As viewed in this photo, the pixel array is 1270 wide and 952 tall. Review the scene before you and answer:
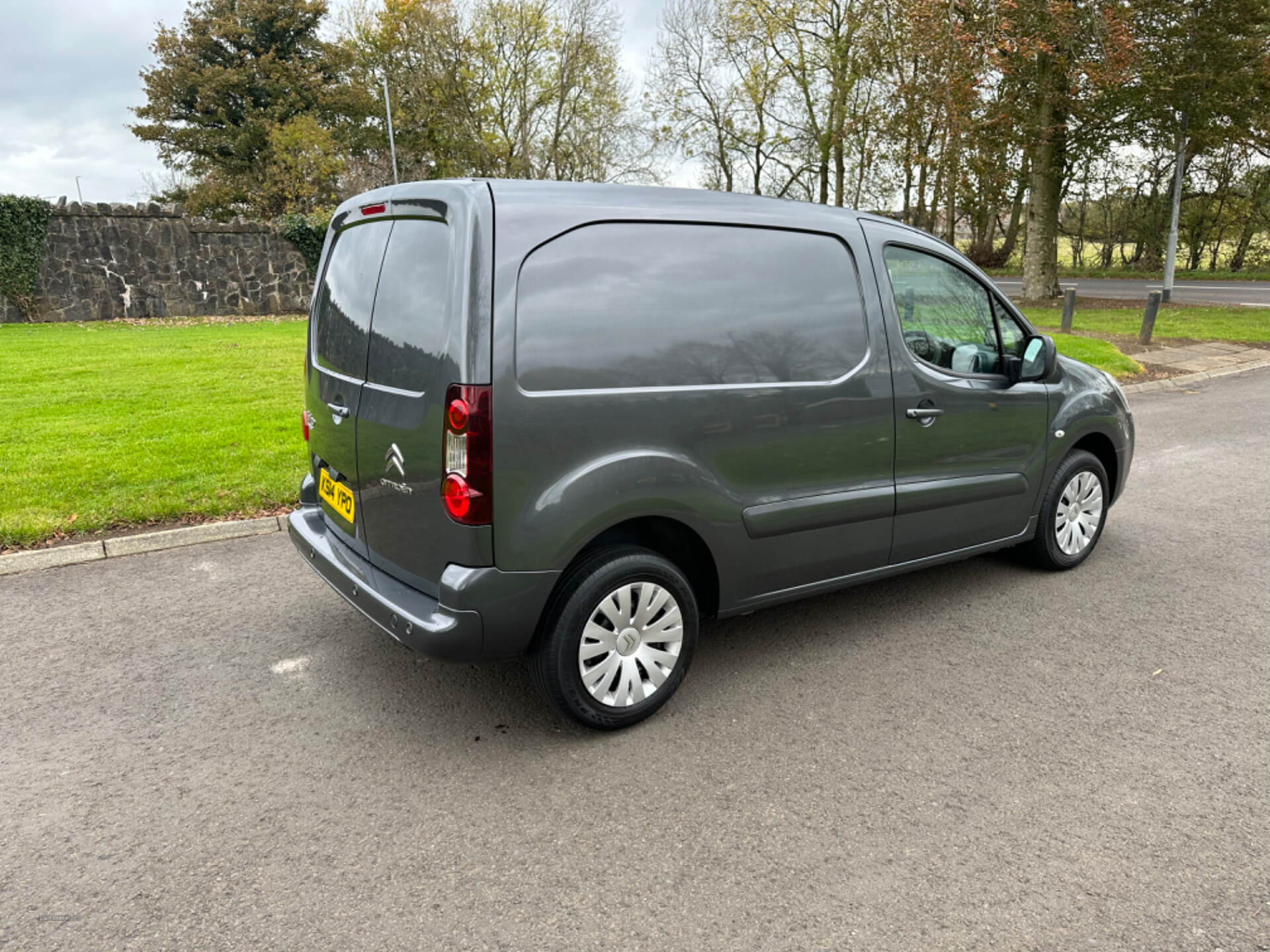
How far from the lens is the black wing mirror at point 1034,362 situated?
414cm

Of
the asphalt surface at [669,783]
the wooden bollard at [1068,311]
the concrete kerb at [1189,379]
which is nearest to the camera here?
the asphalt surface at [669,783]

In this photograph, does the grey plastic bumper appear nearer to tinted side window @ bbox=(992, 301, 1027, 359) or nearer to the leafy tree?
tinted side window @ bbox=(992, 301, 1027, 359)

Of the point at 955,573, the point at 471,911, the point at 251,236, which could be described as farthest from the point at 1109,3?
the point at 471,911

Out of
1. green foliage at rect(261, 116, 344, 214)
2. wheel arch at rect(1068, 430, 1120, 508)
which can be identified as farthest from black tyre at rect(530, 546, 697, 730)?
green foliage at rect(261, 116, 344, 214)

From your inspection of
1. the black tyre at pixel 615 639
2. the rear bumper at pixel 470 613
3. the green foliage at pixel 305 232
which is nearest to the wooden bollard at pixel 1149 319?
the black tyre at pixel 615 639

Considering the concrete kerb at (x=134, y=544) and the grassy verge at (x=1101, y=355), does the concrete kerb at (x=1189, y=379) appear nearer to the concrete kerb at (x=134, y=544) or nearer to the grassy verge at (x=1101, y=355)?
the grassy verge at (x=1101, y=355)

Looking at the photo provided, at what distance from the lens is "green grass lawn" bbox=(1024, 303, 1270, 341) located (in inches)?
623

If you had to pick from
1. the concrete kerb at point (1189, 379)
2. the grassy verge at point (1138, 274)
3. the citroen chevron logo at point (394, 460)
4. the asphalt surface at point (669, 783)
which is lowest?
the asphalt surface at point (669, 783)

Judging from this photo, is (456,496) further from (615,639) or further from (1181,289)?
(1181,289)

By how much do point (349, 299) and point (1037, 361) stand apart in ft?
10.4

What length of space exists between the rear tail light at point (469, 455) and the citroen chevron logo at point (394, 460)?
0.89 feet

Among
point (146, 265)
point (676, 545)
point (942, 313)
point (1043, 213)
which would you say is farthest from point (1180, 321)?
point (146, 265)

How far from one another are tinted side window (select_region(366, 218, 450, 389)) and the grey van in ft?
0.04

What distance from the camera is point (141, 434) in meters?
7.29
